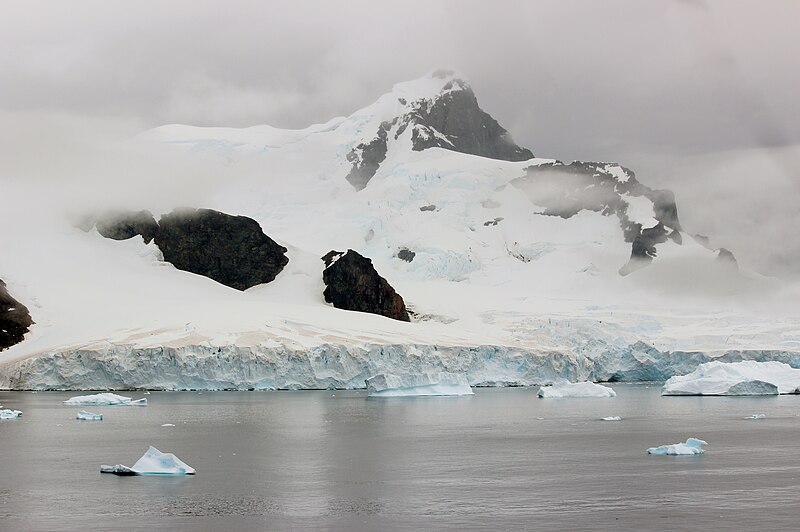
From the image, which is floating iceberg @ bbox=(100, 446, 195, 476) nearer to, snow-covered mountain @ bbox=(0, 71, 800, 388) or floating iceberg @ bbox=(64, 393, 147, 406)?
floating iceberg @ bbox=(64, 393, 147, 406)

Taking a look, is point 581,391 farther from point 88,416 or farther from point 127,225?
point 127,225

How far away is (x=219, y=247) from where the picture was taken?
105938 millimetres

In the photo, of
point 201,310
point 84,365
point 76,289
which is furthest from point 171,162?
point 84,365

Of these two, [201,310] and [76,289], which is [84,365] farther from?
[76,289]

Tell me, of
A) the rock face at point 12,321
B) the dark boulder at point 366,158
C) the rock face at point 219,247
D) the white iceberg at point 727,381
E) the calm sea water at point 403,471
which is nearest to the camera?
the calm sea water at point 403,471

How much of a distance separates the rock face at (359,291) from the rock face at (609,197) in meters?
53.7

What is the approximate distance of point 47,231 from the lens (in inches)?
4149

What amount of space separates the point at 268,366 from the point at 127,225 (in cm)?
4252

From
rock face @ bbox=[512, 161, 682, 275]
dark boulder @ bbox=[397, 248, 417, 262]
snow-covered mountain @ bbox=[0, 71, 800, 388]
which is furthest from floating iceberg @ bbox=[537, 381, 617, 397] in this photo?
rock face @ bbox=[512, 161, 682, 275]

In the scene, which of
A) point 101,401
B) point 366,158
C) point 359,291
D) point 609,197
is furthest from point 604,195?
point 101,401

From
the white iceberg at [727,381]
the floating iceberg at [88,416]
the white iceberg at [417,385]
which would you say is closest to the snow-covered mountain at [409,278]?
the white iceberg at [417,385]

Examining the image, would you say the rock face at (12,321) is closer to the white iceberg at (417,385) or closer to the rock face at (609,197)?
the white iceberg at (417,385)

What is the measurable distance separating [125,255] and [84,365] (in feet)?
119

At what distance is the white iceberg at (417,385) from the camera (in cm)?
6530
